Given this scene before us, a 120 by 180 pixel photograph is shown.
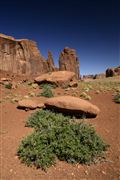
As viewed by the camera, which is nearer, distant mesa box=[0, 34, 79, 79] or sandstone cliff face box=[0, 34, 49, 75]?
sandstone cliff face box=[0, 34, 49, 75]

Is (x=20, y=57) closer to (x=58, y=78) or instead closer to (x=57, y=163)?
(x=58, y=78)

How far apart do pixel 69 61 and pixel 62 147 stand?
43.6m

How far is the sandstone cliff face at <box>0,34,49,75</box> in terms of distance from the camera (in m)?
32.5

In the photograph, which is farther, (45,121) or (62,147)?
(45,121)

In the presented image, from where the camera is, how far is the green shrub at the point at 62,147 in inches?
178

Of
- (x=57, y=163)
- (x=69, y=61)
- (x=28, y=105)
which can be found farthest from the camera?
(x=69, y=61)

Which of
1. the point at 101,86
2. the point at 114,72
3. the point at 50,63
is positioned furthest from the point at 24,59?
the point at 114,72

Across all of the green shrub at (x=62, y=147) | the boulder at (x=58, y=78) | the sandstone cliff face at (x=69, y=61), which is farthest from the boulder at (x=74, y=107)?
the sandstone cliff face at (x=69, y=61)

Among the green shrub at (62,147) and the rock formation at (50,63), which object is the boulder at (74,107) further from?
the rock formation at (50,63)

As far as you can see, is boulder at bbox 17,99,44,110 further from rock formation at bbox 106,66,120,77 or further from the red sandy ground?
rock formation at bbox 106,66,120,77

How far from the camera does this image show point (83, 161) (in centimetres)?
459

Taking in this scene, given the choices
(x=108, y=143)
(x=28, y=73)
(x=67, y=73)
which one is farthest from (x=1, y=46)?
(x=108, y=143)

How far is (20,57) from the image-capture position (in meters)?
36.1

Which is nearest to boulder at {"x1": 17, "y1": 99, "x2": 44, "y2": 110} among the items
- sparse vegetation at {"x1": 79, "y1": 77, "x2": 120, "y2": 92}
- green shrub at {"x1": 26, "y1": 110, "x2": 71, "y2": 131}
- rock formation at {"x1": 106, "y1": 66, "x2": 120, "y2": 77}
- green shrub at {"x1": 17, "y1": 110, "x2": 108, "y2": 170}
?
green shrub at {"x1": 26, "y1": 110, "x2": 71, "y2": 131}
